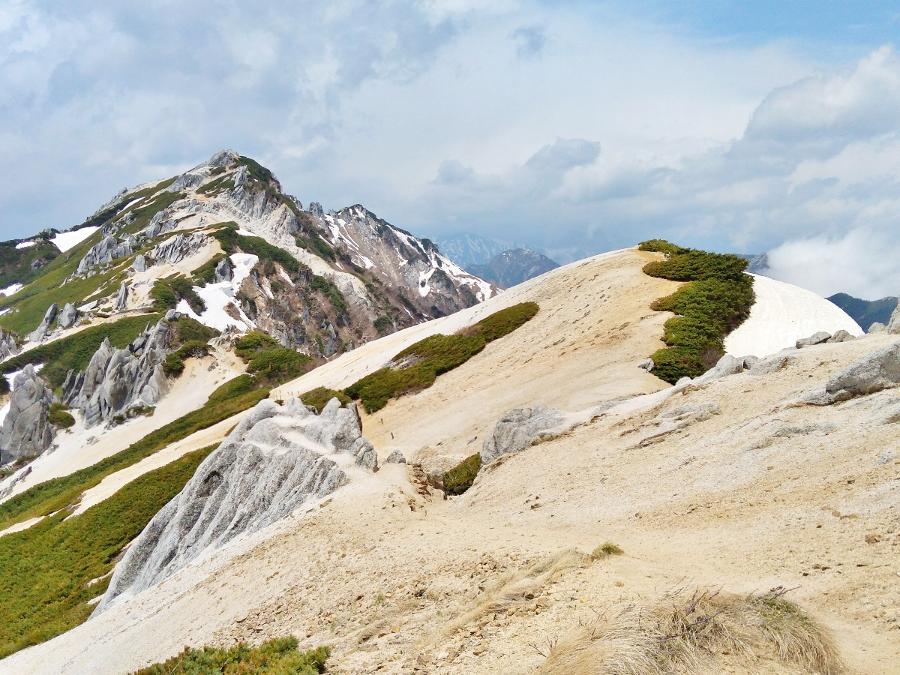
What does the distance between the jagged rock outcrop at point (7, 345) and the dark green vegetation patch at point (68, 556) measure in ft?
349

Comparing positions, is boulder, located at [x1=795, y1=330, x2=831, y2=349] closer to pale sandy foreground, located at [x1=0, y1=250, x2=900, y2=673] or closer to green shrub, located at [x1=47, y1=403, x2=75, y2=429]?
pale sandy foreground, located at [x1=0, y1=250, x2=900, y2=673]

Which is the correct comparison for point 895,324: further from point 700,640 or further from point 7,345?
point 7,345

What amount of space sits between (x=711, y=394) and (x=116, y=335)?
397ft

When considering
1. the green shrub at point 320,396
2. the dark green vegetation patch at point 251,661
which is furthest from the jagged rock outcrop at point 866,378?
the green shrub at point 320,396

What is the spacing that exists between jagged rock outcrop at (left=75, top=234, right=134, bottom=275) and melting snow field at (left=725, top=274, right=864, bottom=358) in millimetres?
188952

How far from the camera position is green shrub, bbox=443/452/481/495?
25266 millimetres

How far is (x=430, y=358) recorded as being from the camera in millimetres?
45469

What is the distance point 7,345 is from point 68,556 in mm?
122402

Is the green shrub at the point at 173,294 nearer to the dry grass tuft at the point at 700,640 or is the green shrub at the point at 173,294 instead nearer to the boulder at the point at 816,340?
the boulder at the point at 816,340

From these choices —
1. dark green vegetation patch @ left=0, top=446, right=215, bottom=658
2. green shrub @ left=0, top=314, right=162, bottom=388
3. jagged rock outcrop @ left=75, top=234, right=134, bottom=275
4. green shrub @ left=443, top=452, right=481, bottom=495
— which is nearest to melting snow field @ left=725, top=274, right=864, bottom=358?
green shrub @ left=443, top=452, right=481, bottom=495

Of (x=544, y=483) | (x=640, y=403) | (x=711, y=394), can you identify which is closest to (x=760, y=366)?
(x=711, y=394)

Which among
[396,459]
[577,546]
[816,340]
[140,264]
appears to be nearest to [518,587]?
[577,546]

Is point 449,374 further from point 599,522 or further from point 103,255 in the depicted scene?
point 103,255

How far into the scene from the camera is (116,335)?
378 ft
